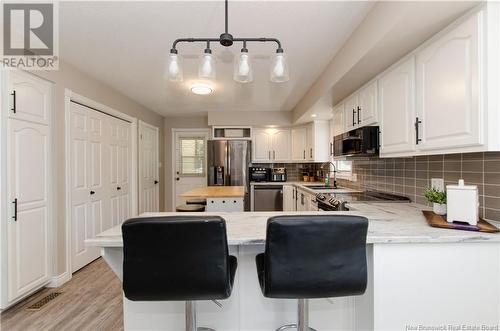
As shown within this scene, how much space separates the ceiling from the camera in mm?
1781

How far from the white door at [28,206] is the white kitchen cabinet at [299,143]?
13.3 ft

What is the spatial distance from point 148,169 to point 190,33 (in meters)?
3.40

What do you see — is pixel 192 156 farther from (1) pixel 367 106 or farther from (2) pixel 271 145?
(1) pixel 367 106

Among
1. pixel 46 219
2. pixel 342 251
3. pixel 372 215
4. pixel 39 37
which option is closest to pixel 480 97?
pixel 372 215

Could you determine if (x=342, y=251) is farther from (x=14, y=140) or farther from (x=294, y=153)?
(x=294, y=153)

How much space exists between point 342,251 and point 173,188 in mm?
5247

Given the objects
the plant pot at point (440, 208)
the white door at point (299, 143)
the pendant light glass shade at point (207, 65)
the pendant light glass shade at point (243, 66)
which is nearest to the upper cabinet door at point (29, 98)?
the pendant light glass shade at point (207, 65)

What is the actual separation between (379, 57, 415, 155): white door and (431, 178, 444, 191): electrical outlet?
0.36 metres

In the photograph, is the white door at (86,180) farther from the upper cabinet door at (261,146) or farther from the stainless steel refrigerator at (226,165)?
the upper cabinet door at (261,146)

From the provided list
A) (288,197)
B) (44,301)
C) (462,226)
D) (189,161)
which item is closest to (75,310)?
(44,301)

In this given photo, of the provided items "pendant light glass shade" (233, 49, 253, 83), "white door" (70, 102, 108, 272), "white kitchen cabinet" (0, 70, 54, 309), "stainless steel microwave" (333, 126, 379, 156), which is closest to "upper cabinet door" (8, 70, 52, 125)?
"white kitchen cabinet" (0, 70, 54, 309)

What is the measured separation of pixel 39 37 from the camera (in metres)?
2.19

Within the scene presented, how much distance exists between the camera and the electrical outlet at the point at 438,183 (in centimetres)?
192

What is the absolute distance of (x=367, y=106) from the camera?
2463mm
